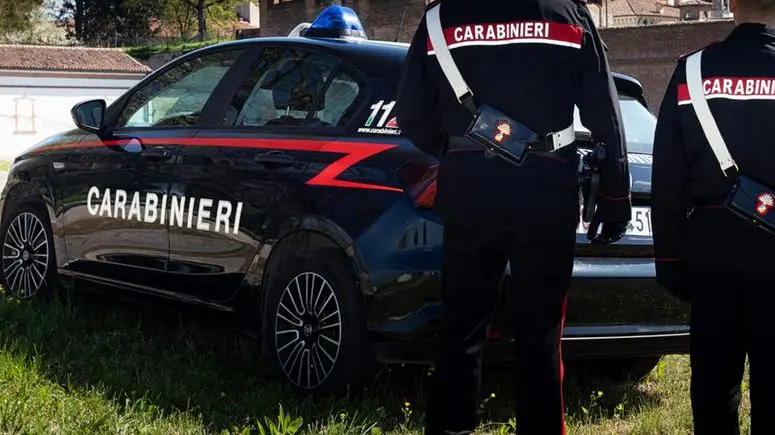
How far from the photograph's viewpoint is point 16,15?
71188mm

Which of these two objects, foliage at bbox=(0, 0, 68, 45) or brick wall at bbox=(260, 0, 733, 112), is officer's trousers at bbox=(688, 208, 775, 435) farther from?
foliage at bbox=(0, 0, 68, 45)

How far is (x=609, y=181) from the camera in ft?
10.0

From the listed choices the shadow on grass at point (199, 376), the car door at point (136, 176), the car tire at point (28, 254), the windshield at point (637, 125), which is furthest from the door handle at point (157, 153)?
the windshield at point (637, 125)

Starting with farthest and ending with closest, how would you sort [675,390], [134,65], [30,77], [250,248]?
[134,65]
[30,77]
[675,390]
[250,248]

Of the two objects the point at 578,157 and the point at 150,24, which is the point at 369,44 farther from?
the point at 150,24

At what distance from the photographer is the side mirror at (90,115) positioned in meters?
5.54

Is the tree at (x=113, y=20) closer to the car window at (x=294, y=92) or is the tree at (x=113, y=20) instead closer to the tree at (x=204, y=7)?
the tree at (x=204, y=7)

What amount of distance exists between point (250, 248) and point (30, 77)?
1619 inches

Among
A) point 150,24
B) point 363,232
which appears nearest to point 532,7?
point 363,232

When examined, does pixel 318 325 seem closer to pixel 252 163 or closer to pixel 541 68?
pixel 252 163

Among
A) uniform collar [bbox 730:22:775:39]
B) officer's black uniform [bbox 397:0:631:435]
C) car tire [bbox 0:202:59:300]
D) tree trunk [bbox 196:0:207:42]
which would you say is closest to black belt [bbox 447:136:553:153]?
officer's black uniform [bbox 397:0:631:435]

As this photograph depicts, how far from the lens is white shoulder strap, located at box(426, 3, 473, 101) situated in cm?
308

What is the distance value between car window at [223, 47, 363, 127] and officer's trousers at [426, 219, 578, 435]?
140cm

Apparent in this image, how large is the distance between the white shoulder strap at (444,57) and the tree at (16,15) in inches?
2882
